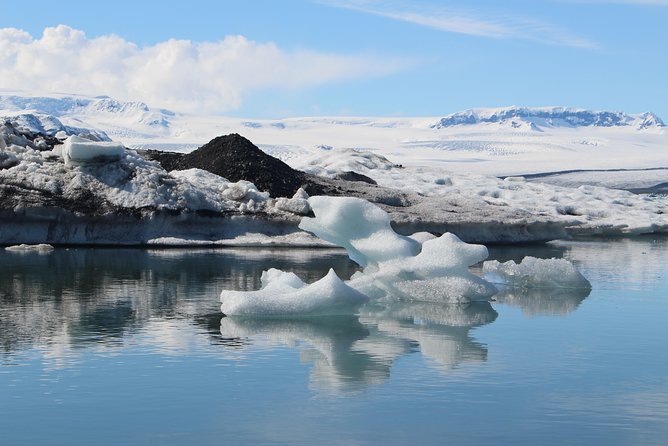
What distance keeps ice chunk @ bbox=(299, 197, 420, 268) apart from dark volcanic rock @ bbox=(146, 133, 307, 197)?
41.4ft

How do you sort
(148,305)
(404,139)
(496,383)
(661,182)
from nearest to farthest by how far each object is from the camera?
(496,383) < (148,305) < (661,182) < (404,139)

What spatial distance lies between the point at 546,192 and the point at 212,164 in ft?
45.3

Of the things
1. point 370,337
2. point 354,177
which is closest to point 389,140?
point 354,177

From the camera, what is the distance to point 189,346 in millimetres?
10445

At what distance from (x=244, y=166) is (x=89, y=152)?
18.0ft

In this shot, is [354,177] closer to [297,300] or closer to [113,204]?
[113,204]

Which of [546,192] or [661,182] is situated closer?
[546,192]

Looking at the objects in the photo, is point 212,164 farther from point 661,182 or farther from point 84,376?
point 661,182

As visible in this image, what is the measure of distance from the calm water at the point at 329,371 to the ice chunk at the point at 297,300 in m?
0.15

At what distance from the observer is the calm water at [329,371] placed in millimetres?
7230

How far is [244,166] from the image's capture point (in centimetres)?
2800

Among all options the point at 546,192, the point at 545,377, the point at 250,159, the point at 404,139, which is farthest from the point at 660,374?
the point at 404,139

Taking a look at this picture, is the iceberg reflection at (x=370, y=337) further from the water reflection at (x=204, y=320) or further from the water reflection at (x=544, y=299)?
the water reflection at (x=544, y=299)

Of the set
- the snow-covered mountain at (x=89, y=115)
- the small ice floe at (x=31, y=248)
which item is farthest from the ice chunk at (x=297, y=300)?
the snow-covered mountain at (x=89, y=115)
